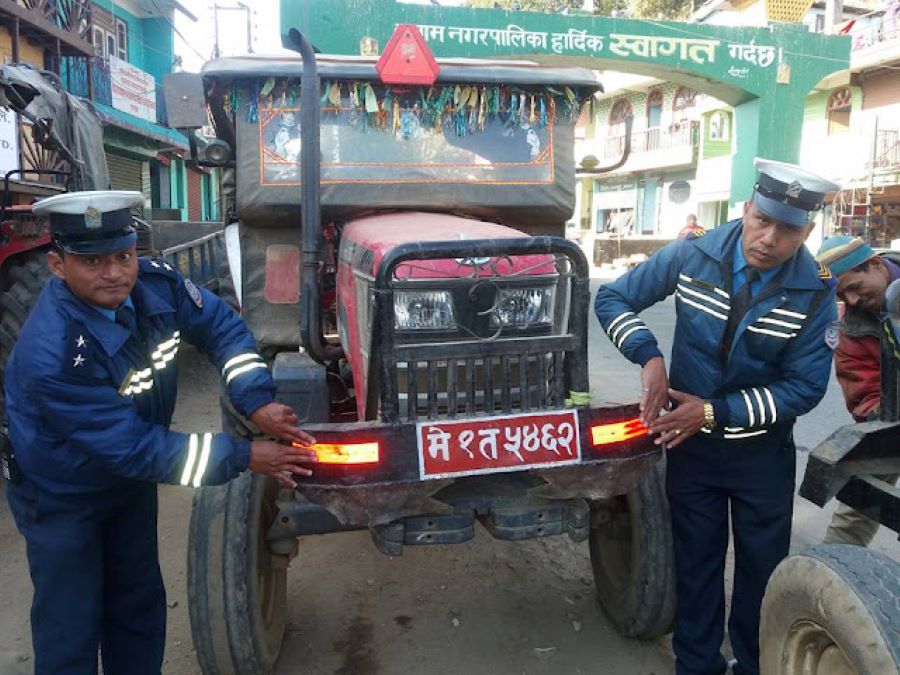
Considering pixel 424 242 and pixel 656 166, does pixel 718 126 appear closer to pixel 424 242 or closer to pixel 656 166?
pixel 656 166

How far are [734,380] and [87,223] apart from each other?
2102mm

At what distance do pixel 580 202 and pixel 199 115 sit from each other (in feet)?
118

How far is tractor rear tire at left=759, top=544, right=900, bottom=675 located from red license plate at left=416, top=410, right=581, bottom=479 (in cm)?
71

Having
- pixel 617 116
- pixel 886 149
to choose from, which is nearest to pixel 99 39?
pixel 886 149

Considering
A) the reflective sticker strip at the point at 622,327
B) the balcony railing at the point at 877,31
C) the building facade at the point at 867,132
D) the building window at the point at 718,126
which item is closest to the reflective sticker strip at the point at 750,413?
the reflective sticker strip at the point at 622,327

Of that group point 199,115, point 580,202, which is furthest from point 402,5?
point 580,202

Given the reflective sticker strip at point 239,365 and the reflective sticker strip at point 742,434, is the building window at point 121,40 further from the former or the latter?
the reflective sticker strip at point 742,434

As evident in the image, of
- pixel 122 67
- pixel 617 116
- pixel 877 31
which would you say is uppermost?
pixel 877 31

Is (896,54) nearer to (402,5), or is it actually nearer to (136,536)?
(402,5)

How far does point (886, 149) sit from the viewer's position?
21422 mm

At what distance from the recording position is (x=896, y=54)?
20.4 meters

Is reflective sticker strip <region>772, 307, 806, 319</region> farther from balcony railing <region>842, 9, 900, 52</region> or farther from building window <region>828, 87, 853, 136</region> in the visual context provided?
building window <region>828, 87, 853, 136</region>

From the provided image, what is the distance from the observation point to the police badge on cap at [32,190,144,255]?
→ 2.17 meters

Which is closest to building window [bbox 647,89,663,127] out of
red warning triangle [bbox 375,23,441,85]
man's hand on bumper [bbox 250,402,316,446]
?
red warning triangle [bbox 375,23,441,85]
